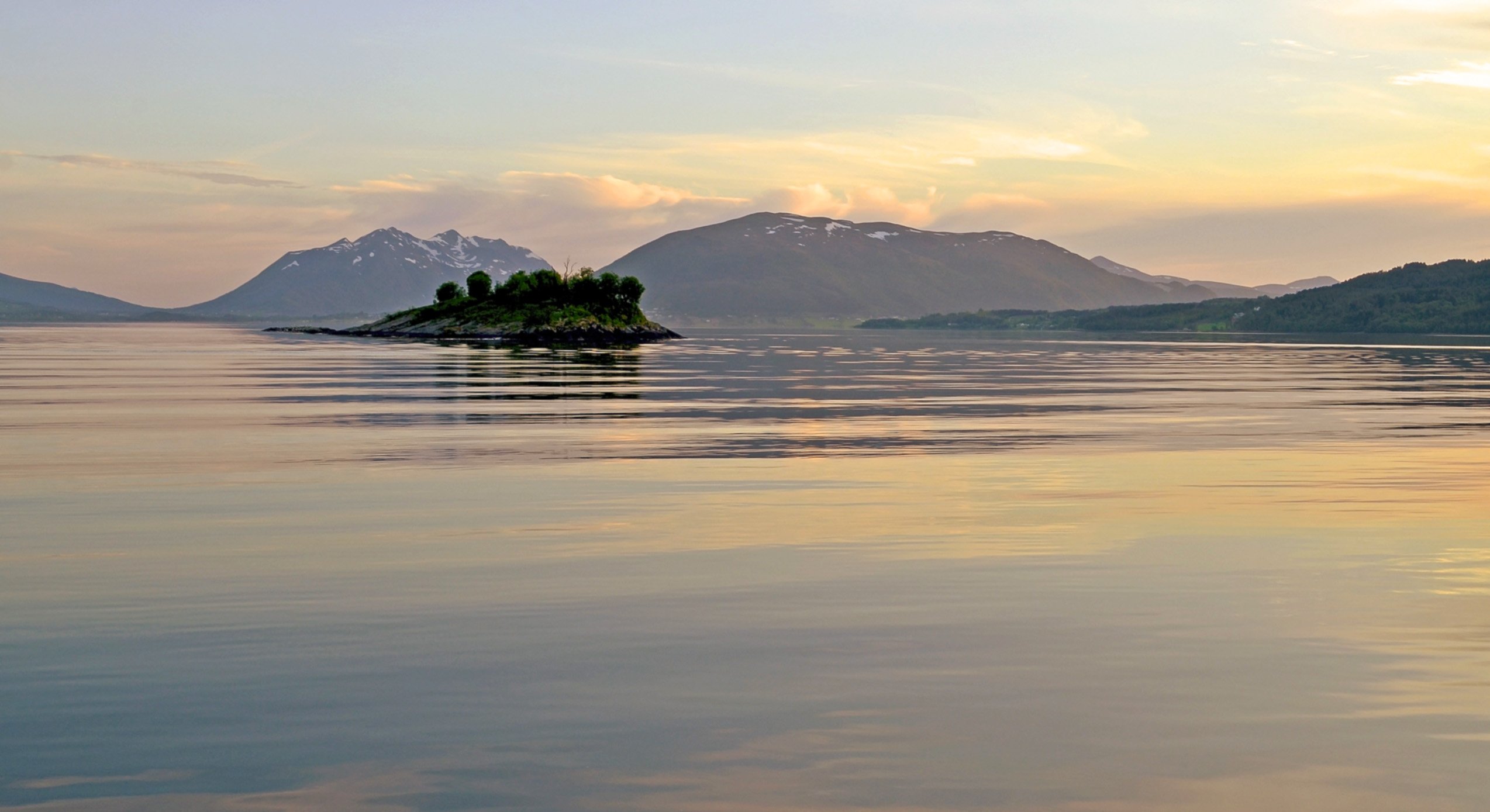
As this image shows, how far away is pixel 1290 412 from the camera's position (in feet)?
184

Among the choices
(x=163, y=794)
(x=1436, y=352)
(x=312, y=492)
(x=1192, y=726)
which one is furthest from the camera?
(x=1436, y=352)

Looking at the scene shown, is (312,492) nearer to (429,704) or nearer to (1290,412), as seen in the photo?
(429,704)

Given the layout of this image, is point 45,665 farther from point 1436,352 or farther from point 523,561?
point 1436,352

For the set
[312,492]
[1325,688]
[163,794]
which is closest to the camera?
[163,794]

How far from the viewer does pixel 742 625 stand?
16375 millimetres

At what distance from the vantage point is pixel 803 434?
44969 mm

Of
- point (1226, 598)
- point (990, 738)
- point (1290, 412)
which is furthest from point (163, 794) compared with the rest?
point (1290, 412)

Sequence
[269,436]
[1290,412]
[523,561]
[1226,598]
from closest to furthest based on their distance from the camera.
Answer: [1226,598]
[523,561]
[269,436]
[1290,412]

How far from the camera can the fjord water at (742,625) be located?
36.0 feet

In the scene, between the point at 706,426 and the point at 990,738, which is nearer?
the point at 990,738

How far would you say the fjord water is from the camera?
11.0 meters

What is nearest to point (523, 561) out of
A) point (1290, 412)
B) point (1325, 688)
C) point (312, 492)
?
point (312, 492)

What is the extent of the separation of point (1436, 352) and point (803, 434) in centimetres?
15338

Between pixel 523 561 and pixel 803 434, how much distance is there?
24.7 meters
